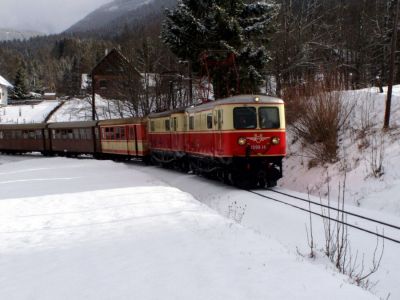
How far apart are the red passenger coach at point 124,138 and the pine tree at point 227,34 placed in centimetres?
477

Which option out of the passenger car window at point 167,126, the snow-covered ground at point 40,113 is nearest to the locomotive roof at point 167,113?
the passenger car window at point 167,126

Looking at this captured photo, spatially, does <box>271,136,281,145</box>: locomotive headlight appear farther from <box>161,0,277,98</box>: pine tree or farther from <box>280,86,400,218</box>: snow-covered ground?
<box>161,0,277,98</box>: pine tree

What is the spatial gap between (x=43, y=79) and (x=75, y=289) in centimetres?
16555

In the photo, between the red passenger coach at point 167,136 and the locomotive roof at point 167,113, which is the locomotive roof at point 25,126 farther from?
the locomotive roof at point 167,113

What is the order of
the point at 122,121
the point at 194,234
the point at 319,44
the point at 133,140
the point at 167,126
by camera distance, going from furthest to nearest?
the point at 319,44 < the point at 122,121 < the point at 133,140 < the point at 167,126 < the point at 194,234

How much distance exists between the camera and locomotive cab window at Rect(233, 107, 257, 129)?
1559 cm

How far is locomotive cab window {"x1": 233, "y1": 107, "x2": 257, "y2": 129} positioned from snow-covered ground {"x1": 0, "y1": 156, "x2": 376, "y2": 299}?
14.0 ft

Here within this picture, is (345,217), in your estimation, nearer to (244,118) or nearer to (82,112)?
(244,118)

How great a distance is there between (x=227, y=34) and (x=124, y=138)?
9.03 meters

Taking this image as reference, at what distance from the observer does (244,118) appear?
51.5ft

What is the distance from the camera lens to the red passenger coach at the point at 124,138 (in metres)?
26.6

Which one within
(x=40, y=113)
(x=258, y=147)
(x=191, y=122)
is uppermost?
(x=40, y=113)

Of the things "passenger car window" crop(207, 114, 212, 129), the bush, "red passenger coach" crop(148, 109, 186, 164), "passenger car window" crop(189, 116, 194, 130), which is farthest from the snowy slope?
"red passenger coach" crop(148, 109, 186, 164)

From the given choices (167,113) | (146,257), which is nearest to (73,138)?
(167,113)
